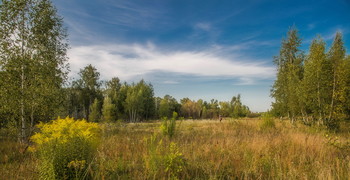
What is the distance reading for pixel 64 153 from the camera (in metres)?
2.84

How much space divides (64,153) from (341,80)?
13.8 m

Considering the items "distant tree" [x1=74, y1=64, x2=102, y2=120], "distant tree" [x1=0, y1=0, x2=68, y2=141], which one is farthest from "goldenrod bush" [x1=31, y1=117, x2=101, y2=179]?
"distant tree" [x1=74, y1=64, x2=102, y2=120]

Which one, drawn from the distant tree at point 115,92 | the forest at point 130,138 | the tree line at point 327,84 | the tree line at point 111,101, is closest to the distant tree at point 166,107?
the tree line at point 111,101

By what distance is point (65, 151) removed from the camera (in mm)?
2844

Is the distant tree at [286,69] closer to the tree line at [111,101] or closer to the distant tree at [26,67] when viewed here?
the tree line at [111,101]

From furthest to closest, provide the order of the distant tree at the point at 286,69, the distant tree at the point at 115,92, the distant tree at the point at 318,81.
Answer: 1. the distant tree at the point at 115,92
2. the distant tree at the point at 286,69
3. the distant tree at the point at 318,81

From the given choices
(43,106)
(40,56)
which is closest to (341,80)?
(43,106)

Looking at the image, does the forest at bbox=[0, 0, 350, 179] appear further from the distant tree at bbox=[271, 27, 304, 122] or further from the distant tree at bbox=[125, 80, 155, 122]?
the distant tree at bbox=[125, 80, 155, 122]

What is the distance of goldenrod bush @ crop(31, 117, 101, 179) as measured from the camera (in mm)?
2679

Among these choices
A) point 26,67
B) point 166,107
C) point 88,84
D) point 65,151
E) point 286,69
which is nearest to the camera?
point 65,151

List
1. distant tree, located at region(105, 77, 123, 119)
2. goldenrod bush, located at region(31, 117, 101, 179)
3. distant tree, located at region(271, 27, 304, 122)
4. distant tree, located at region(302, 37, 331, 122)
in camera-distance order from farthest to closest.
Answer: distant tree, located at region(105, 77, 123, 119) → distant tree, located at region(271, 27, 304, 122) → distant tree, located at region(302, 37, 331, 122) → goldenrod bush, located at region(31, 117, 101, 179)

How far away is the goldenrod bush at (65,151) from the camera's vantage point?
8.79 feet

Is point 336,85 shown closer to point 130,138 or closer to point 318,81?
point 318,81

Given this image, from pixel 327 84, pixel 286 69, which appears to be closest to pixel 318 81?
pixel 327 84
